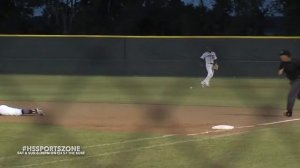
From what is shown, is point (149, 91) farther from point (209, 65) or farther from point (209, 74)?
point (209, 65)

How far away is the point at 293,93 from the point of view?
33.6 ft

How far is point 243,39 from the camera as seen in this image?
64.7 ft

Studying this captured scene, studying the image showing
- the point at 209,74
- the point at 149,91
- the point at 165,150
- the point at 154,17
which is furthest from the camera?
the point at 154,17

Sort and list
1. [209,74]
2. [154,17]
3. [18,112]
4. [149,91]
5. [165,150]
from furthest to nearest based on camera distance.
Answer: [154,17]
[209,74]
[149,91]
[18,112]
[165,150]

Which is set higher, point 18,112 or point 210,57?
point 18,112

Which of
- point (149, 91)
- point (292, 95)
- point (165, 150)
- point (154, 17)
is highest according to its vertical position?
point (154, 17)


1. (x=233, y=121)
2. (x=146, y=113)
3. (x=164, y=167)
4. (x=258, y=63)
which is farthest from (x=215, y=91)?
(x=164, y=167)

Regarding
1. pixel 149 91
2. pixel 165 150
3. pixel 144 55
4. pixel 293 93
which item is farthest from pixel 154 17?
pixel 165 150

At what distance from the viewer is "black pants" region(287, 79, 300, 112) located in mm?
10180

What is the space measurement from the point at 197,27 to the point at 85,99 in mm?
9563

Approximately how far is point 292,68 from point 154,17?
1220 centimetres

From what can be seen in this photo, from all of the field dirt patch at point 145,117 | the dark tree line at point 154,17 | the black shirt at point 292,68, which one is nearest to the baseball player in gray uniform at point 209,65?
the dark tree line at point 154,17

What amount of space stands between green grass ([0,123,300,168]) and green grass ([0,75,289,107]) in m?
3.53

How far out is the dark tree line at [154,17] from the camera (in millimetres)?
20812
